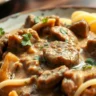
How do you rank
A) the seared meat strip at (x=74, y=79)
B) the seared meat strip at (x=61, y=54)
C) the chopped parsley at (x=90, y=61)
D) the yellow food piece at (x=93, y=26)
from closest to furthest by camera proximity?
the seared meat strip at (x=74, y=79), the seared meat strip at (x=61, y=54), the chopped parsley at (x=90, y=61), the yellow food piece at (x=93, y=26)

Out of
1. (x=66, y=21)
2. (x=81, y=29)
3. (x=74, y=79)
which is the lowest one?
(x=74, y=79)

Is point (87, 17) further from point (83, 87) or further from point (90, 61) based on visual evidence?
point (83, 87)

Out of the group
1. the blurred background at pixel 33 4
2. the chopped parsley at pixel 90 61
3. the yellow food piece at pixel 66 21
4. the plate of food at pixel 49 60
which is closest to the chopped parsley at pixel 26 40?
the plate of food at pixel 49 60

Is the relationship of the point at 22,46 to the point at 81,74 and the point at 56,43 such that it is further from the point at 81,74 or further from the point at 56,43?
the point at 81,74

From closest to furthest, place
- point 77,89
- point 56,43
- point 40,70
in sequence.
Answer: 1. point 77,89
2. point 40,70
3. point 56,43

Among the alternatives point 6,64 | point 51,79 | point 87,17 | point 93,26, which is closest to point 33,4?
point 87,17

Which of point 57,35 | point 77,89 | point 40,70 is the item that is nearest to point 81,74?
point 77,89

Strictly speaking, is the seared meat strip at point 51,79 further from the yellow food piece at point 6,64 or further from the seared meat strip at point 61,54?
the yellow food piece at point 6,64
